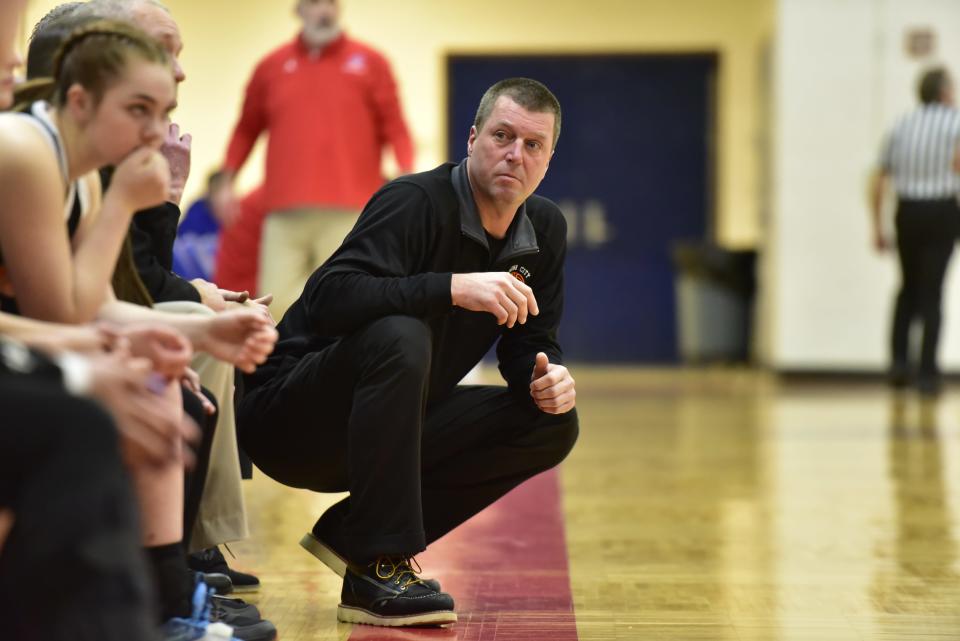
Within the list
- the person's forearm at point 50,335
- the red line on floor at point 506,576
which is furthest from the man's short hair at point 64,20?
the red line on floor at point 506,576

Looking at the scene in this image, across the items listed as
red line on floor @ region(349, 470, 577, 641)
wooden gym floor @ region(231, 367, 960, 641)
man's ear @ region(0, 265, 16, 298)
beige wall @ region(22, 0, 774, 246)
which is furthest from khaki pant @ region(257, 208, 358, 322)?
beige wall @ region(22, 0, 774, 246)

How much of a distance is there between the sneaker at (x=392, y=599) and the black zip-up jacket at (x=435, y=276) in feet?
1.28

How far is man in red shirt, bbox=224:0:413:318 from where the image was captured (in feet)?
17.5

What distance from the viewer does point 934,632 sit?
2.30 m

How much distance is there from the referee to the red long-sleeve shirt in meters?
3.52

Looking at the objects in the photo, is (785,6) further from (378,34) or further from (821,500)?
(821,500)

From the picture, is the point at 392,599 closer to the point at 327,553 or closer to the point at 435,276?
the point at 327,553

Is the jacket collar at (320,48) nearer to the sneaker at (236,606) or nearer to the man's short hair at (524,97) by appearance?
the man's short hair at (524,97)

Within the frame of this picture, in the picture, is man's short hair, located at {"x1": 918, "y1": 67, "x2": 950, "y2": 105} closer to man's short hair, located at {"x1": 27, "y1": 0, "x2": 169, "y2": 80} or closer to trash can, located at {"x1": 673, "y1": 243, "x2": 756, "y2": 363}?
trash can, located at {"x1": 673, "y1": 243, "x2": 756, "y2": 363}

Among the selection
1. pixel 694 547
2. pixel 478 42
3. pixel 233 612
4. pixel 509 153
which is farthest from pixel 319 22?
pixel 478 42

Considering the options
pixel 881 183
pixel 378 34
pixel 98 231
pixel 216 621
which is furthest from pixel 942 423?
pixel 378 34

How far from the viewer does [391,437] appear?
7.47 ft

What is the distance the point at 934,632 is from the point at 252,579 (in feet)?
4.08

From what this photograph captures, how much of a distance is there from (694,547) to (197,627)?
1545mm
